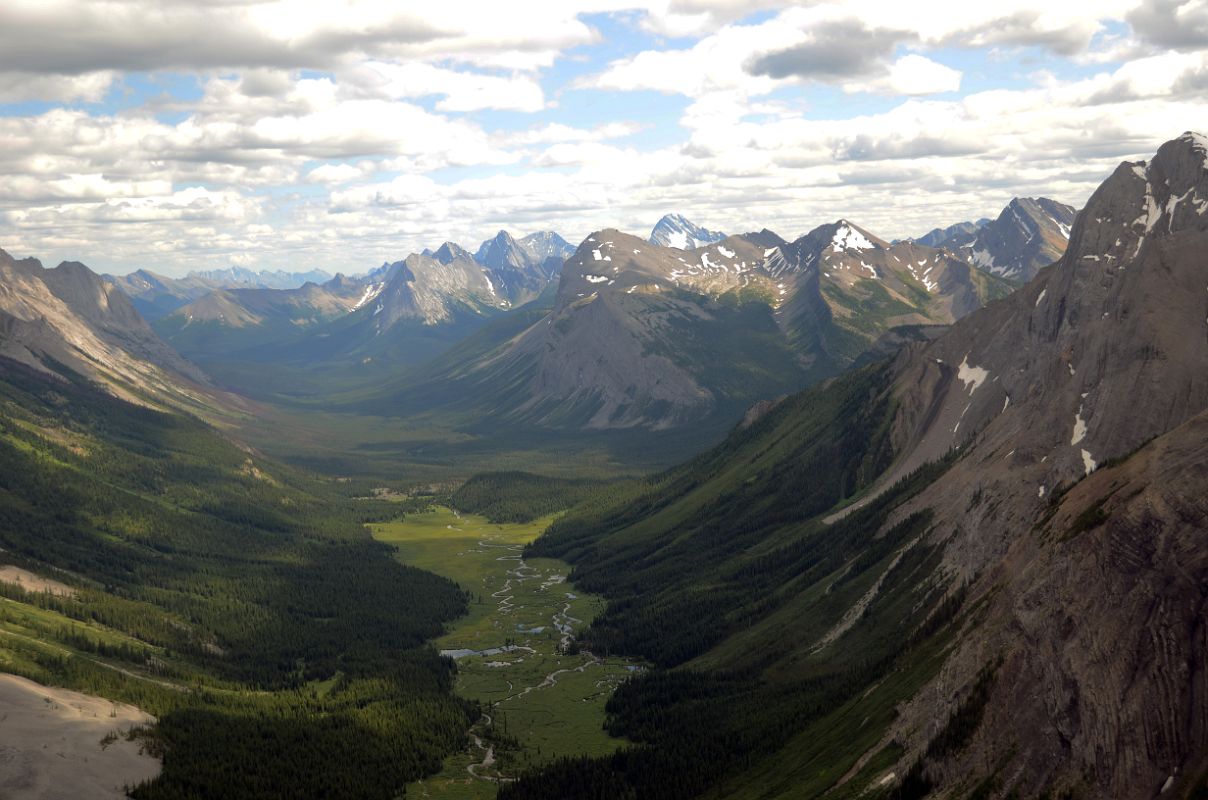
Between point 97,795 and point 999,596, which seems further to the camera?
point 97,795

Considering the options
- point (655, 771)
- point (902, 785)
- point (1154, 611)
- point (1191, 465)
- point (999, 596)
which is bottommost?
point (655, 771)

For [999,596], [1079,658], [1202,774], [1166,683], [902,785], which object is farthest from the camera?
[999,596]

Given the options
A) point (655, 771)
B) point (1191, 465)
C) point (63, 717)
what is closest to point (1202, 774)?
point (1191, 465)

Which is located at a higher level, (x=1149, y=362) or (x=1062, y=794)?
(x=1149, y=362)

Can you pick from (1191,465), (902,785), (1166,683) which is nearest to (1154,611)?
(1166,683)

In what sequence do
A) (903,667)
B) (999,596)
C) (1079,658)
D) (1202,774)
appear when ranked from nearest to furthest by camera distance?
(1202,774) < (1079,658) < (999,596) < (903,667)

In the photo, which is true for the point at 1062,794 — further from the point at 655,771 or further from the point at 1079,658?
the point at 655,771

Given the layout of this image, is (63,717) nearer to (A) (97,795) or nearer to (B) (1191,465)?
(A) (97,795)
